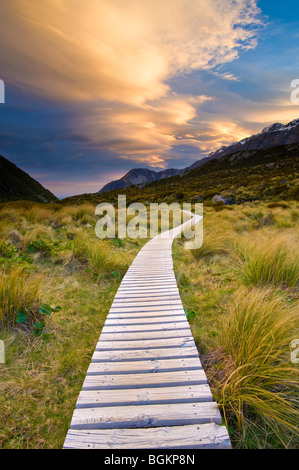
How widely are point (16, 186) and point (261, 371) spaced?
103278 millimetres

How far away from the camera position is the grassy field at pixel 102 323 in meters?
2.13

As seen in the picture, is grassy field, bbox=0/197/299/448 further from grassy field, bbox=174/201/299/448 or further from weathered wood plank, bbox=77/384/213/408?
weathered wood plank, bbox=77/384/213/408

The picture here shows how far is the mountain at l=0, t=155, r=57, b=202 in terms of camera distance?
8176 cm

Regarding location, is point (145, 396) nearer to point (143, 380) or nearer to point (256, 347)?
point (143, 380)

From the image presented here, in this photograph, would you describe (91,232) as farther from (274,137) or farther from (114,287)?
(274,137)

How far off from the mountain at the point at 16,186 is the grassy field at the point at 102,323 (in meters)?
85.4

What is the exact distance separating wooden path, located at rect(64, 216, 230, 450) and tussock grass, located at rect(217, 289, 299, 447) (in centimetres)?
28

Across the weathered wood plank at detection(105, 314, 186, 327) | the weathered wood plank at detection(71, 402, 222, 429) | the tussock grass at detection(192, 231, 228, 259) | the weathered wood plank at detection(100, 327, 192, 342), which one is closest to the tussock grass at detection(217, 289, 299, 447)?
the weathered wood plank at detection(71, 402, 222, 429)

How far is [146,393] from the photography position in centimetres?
226

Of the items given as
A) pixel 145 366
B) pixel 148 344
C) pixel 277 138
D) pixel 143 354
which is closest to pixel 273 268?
pixel 148 344

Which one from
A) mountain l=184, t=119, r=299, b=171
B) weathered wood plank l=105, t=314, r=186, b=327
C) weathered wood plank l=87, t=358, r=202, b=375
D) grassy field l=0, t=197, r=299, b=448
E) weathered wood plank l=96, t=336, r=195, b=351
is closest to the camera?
grassy field l=0, t=197, r=299, b=448

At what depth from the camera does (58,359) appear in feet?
10.3

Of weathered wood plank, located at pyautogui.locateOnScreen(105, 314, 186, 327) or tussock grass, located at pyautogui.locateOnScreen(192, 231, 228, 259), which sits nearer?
weathered wood plank, located at pyautogui.locateOnScreen(105, 314, 186, 327)
